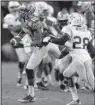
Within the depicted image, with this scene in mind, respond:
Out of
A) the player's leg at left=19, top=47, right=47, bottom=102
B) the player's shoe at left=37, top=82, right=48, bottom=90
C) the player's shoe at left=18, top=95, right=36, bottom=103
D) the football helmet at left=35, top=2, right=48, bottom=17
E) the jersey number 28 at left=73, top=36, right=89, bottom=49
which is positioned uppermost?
the football helmet at left=35, top=2, right=48, bottom=17

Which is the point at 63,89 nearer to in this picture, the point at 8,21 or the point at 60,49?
the point at 60,49

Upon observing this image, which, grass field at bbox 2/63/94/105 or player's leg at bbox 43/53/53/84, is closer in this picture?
grass field at bbox 2/63/94/105

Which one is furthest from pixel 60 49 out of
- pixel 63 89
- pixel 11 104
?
pixel 11 104

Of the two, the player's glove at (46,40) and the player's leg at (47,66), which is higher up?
the player's glove at (46,40)

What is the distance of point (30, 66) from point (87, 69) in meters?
1.03

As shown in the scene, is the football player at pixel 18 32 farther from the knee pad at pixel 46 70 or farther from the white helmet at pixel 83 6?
the white helmet at pixel 83 6

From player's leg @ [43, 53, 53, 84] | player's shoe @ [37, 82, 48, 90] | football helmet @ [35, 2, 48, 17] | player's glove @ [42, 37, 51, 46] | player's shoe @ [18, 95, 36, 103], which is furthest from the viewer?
player's leg @ [43, 53, 53, 84]

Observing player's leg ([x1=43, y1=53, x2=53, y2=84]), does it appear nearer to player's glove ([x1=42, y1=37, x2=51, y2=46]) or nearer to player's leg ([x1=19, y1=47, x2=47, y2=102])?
player's leg ([x1=19, y1=47, x2=47, y2=102])

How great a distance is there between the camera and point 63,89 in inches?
405

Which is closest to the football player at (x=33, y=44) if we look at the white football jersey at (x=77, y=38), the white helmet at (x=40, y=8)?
the white helmet at (x=40, y=8)

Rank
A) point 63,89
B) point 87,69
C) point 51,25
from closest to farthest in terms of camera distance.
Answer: point 87,69 → point 63,89 → point 51,25

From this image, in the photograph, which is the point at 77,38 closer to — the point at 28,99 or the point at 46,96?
the point at 28,99

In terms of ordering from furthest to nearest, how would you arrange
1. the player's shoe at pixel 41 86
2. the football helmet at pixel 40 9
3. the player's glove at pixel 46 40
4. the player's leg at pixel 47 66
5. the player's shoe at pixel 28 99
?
the player's leg at pixel 47 66 → the player's shoe at pixel 41 86 → the football helmet at pixel 40 9 → the player's shoe at pixel 28 99 → the player's glove at pixel 46 40

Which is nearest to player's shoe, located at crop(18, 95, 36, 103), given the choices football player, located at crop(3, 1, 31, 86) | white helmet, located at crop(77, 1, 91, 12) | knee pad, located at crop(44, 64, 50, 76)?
football player, located at crop(3, 1, 31, 86)
